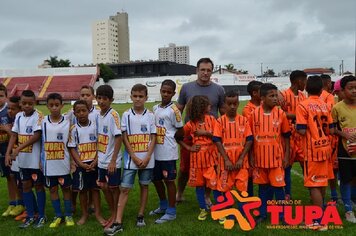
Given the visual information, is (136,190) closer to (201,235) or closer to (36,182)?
(36,182)

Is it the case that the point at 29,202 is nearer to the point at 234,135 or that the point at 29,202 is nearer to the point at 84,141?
the point at 84,141

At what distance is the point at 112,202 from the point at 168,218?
78 cm

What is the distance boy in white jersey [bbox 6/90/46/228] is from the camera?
5.04m

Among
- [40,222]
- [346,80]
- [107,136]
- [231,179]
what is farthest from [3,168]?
[346,80]

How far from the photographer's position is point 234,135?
483cm

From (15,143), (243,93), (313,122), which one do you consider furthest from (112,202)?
(243,93)

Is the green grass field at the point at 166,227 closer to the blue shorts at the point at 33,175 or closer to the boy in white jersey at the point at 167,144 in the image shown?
the boy in white jersey at the point at 167,144

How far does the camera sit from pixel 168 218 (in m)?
5.02

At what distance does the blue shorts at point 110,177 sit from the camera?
4.76 meters

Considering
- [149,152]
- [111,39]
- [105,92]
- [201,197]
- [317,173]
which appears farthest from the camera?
[111,39]

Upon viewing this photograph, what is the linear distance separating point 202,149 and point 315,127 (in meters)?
1.48

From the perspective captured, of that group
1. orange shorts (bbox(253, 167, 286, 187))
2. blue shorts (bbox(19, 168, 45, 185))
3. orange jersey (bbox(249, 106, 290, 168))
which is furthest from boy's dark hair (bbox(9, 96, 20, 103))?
orange shorts (bbox(253, 167, 286, 187))

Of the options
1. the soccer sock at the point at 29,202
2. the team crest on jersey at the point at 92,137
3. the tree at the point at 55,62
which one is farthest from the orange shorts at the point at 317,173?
the tree at the point at 55,62

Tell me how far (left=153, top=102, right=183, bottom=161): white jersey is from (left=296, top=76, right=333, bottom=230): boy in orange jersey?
161 cm
